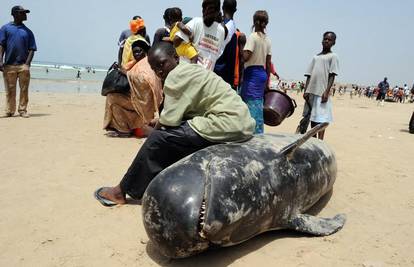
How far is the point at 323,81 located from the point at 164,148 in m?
3.74

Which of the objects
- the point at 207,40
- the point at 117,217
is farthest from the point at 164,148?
the point at 207,40

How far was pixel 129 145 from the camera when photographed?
6.62 m

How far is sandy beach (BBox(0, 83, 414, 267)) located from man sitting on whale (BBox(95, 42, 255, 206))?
653 millimetres

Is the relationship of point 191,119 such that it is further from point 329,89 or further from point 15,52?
point 15,52

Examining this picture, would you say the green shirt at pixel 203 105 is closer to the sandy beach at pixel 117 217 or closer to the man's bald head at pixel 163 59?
the man's bald head at pixel 163 59

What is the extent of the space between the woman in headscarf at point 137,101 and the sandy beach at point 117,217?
56 cm

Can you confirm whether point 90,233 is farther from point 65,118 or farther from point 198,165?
point 65,118

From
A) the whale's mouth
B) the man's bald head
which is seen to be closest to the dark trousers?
the man's bald head

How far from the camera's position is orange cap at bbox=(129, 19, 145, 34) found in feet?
23.8

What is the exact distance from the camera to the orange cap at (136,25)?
7.26 m

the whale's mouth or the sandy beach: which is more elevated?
the whale's mouth

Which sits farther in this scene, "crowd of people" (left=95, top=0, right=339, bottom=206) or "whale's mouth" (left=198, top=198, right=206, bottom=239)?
"crowd of people" (left=95, top=0, right=339, bottom=206)

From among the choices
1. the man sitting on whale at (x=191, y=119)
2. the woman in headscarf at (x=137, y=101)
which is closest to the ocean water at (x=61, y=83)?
the woman in headscarf at (x=137, y=101)

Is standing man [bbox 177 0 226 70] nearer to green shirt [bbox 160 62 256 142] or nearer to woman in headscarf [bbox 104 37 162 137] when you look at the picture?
green shirt [bbox 160 62 256 142]
